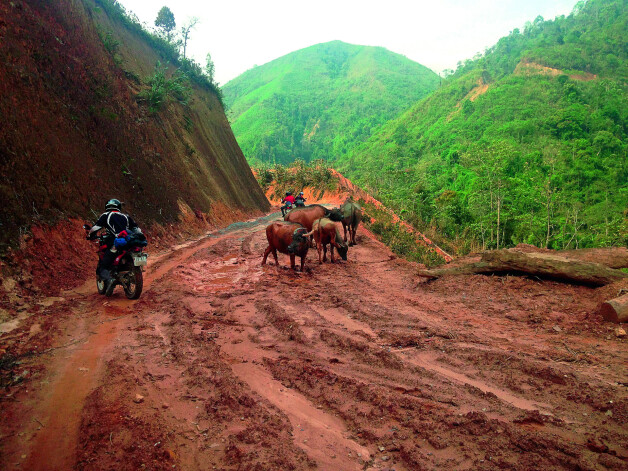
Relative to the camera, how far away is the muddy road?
3.12 metres

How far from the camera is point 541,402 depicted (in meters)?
3.94

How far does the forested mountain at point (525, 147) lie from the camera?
26.0 meters

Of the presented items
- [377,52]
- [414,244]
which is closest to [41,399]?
[414,244]

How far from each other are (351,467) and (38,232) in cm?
851

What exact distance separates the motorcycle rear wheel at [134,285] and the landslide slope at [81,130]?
7.71 feet

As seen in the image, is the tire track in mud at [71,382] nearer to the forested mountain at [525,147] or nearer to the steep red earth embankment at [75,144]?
the steep red earth embankment at [75,144]

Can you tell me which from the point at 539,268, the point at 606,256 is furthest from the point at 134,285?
the point at 606,256

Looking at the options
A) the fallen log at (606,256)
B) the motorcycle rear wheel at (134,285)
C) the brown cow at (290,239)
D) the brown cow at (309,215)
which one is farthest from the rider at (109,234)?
the fallen log at (606,256)

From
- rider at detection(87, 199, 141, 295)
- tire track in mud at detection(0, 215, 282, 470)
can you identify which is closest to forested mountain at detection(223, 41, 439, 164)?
rider at detection(87, 199, 141, 295)

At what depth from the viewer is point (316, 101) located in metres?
140

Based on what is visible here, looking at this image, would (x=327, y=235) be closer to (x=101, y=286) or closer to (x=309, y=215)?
(x=309, y=215)

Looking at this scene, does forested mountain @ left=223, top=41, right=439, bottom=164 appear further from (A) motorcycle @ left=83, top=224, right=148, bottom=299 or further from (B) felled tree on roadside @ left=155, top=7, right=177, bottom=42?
(A) motorcycle @ left=83, top=224, right=148, bottom=299

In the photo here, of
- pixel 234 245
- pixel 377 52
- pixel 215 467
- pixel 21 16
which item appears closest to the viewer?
pixel 215 467

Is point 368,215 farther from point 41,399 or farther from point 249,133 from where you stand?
point 249,133
